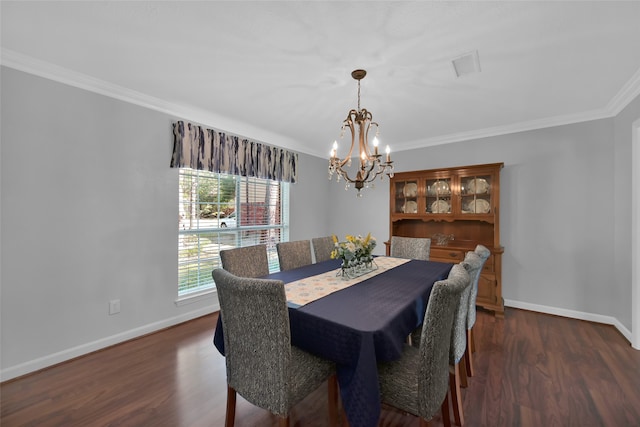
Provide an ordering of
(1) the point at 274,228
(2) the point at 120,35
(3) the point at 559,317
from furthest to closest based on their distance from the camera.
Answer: (1) the point at 274,228, (3) the point at 559,317, (2) the point at 120,35

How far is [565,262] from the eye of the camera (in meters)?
3.33

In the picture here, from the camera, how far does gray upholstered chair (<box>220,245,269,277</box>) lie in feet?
7.50

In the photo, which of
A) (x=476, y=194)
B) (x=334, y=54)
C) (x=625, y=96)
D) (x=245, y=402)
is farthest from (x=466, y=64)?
(x=245, y=402)

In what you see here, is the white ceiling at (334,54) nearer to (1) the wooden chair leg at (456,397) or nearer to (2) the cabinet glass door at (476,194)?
(2) the cabinet glass door at (476,194)

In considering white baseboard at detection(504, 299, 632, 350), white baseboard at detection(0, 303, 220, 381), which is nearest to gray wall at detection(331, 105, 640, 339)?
white baseboard at detection(504, 299, 632, 350)

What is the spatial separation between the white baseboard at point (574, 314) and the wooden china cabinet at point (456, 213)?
1.38 ft

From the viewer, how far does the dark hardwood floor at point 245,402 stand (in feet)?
5.57

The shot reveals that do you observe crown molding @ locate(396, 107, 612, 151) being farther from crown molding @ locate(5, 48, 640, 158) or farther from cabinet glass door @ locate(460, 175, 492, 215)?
cabinet glass door @ locate(460, 175, 492, 215)

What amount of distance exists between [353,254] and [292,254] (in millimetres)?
Answer: 855

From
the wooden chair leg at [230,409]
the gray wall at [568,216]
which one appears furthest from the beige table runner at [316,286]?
the gray wall at [568,216]

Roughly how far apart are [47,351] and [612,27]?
469 centimetres

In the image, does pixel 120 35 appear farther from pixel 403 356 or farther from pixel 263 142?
pixel 403 356

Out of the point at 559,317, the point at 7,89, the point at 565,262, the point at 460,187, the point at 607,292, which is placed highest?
the point at 7,89

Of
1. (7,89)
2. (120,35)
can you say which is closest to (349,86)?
(120,35)
